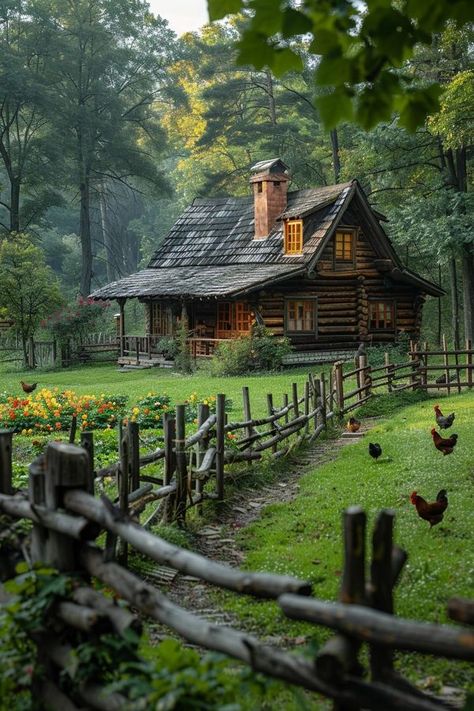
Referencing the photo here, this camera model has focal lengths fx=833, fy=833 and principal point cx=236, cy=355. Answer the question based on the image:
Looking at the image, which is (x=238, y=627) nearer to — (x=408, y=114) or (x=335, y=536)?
(x=335, y=536)

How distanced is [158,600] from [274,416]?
31.6ft

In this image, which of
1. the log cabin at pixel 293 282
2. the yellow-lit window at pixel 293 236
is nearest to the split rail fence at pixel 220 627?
the log cabin at pixel 293 282

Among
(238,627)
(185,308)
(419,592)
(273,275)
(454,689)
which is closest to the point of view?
(454,689)

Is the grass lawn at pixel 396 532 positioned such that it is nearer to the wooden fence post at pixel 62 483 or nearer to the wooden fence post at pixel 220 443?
the wooden fence post at pixel 220 443

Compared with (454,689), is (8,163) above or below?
above

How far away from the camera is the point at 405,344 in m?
34.7

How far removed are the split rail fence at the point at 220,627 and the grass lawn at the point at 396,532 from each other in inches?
82.4

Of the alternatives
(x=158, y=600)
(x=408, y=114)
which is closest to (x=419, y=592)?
(x=158, y=600)

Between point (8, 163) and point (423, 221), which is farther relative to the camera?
point (8, 163)

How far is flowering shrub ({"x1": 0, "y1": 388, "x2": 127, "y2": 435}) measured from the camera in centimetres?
1644

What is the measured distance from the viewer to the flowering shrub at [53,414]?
1644cm

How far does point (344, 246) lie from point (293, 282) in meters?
2.86

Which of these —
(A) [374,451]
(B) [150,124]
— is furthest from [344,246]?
(B) [150,124]

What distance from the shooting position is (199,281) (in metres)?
33.3
